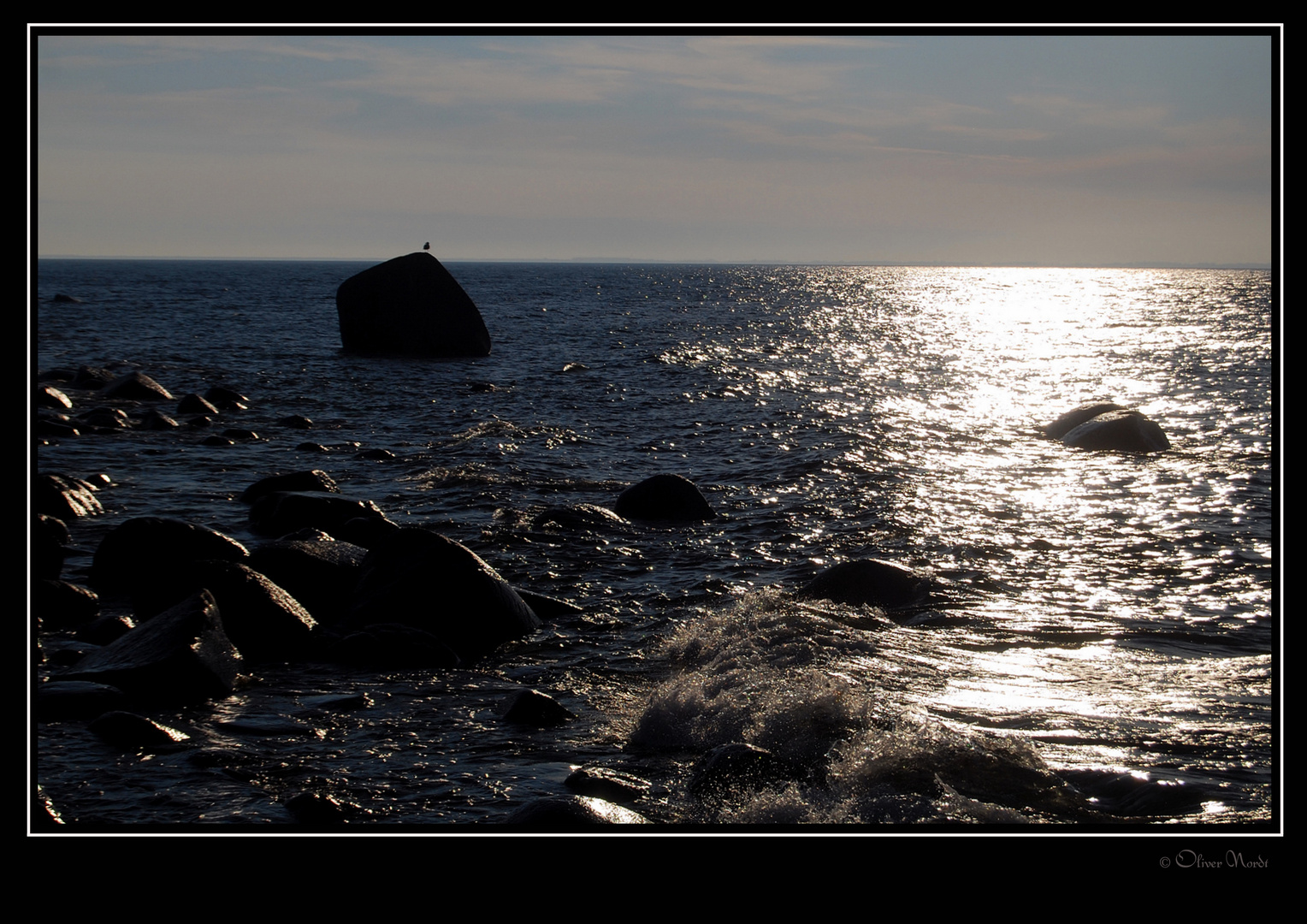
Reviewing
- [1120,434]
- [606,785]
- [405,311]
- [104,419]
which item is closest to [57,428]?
[104,419]

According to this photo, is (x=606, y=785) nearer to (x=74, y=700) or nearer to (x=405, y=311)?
(x=74, y=700)

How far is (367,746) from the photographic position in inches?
233

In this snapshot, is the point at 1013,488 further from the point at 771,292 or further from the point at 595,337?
the point at 771,292

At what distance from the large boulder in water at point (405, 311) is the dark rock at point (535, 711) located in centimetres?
2555

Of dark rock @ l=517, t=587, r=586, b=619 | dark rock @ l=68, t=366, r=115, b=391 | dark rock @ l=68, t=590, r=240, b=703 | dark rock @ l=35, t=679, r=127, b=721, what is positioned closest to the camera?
dark rock @ l=35, t=679, r=127, b=721

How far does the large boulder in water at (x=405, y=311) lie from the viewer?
3053 centimetres

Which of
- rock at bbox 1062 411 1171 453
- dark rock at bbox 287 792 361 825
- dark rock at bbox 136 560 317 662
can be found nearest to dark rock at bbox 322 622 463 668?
dark rock at bbox 136 560 317 662

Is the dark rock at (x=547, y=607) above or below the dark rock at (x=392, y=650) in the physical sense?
above

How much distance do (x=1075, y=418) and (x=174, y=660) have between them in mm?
16438

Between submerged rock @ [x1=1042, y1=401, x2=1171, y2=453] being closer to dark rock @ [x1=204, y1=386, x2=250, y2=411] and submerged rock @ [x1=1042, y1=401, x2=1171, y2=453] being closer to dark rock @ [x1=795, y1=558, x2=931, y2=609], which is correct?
dark rock @ [x1=795, y1=558, x2=931, y2=609]

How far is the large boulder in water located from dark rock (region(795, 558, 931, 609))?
23561mm

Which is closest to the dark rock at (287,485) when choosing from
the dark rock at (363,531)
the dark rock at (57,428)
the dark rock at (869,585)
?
the dark rock at (363,531)

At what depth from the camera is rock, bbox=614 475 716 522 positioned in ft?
40.5

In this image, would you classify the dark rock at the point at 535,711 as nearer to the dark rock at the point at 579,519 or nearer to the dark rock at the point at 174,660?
the dark rock at the point at 174,660
